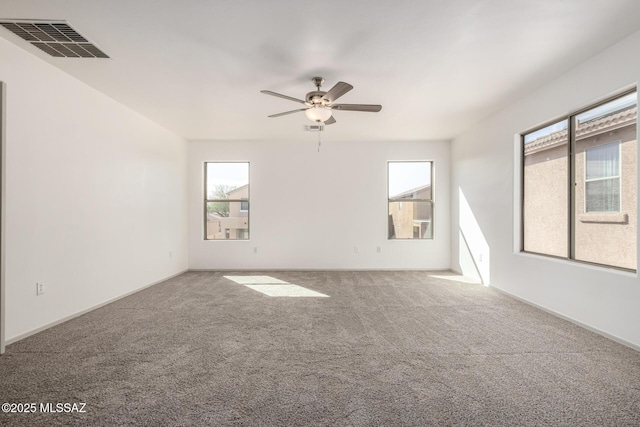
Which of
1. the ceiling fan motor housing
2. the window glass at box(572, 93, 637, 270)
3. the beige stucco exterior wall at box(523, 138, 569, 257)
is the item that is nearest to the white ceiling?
the ceiling fan motor housing

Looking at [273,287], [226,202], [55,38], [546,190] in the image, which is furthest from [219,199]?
[546,190]

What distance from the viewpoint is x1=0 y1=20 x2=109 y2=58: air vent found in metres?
2.36

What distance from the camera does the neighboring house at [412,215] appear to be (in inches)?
251

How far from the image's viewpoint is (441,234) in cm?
627

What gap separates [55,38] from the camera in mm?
2539

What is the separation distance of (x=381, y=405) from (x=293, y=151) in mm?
5222

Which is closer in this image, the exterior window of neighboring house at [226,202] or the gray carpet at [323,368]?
the gray carpet at [323,368]

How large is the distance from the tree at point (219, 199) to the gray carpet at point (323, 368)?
115 inches

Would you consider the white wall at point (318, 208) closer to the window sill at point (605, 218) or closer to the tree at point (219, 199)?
the tree at point (219, 199)

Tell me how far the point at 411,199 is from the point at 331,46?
432 cm

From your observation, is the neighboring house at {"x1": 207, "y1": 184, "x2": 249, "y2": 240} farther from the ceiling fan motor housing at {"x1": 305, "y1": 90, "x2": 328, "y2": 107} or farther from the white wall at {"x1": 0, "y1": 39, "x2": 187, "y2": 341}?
the ceiling fan motor housing at {"x1": 305, "y1": 90, "x2": 328, "y2": 107}

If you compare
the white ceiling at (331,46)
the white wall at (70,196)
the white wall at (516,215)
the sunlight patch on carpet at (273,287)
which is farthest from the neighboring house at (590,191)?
the white wall at (70,196)

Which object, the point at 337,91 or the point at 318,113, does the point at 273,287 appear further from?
the point at 337,91

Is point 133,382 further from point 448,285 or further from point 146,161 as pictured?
point 448,285
